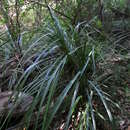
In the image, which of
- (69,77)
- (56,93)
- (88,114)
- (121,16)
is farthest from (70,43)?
(121,16)

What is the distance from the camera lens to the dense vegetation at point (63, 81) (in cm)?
207

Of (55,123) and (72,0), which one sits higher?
(72,0)

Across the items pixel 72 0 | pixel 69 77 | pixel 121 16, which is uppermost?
pixel 72 0

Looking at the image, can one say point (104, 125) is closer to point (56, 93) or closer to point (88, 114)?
point (88, 114)

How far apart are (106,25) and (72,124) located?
241 cm

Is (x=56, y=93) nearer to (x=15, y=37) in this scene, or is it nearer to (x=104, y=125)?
(x=104, y=125)

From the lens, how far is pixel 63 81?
8.04 ft

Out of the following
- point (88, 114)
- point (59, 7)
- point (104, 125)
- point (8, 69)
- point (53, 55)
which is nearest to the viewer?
point (88, 114)

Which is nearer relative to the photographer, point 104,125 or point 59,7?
point 104,125

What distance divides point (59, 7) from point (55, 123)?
7.27 feet

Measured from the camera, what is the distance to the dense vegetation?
2074mm

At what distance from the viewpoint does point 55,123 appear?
236 cm

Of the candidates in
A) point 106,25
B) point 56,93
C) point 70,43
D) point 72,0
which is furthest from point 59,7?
point 56,93

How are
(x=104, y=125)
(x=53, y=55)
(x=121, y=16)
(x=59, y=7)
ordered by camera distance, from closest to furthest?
(x=104, y=125), (x=53, y=55), (x=59, y=7), (x=121, y=16)
